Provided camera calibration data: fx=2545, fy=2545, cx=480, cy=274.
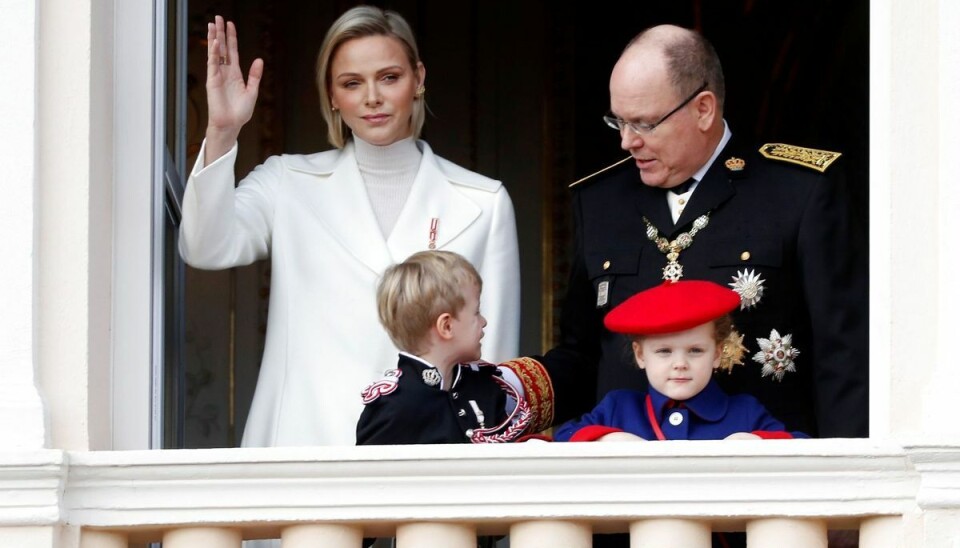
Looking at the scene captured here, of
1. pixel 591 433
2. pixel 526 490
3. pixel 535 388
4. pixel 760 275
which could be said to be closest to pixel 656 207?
pixel 760 275

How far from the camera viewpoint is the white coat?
5.64 m

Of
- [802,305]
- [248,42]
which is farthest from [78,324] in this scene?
[248,42]

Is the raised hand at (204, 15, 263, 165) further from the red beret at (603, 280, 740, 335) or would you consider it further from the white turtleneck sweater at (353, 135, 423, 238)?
the red beret at (603, 280, 740, 335)

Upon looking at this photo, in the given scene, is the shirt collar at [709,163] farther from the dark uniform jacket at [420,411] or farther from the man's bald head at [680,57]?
the dark uniform jacket at [420,411]

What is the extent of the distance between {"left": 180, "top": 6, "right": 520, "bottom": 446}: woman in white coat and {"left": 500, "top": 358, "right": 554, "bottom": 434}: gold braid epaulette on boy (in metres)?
0.12

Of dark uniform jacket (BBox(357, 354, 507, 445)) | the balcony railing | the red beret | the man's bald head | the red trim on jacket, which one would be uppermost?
the man's bald head

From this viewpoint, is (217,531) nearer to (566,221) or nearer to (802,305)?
(802,305)

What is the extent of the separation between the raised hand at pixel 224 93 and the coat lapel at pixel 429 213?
1.73 ft

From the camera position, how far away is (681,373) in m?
5.23

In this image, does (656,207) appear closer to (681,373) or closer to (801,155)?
(801,155)

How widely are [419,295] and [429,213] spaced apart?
51 cm

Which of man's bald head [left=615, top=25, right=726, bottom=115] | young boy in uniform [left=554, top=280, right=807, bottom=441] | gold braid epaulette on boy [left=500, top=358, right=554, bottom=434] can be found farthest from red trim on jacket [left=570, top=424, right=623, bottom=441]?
man's bald head [left=615, top=25, right=726, bottom=115]

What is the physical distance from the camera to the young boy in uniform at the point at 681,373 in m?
5.20

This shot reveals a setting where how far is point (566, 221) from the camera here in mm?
8016
